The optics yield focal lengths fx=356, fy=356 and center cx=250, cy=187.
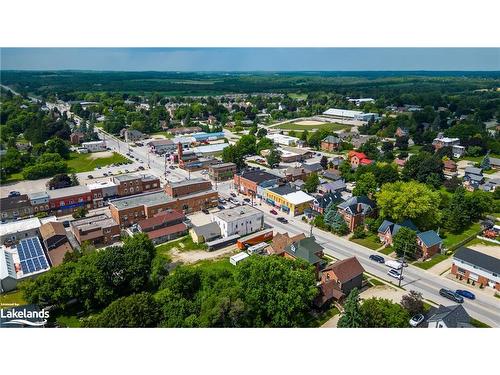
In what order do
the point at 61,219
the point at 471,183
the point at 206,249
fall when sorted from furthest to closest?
the point at 471,183 < the point at 61,219 < the point at 206,249

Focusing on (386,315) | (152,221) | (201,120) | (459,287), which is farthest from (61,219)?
(201,120)

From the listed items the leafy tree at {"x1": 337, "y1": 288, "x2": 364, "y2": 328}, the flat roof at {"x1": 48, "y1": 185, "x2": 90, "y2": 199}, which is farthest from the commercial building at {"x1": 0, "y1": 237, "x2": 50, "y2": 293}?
the leafy tree at {"x1": 337, "y1": 288, "x2": 364, "y2": 328}

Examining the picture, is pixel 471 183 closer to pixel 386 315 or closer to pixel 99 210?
pixel 386 315

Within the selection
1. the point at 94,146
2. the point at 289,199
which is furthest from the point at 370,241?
the point at 94,146

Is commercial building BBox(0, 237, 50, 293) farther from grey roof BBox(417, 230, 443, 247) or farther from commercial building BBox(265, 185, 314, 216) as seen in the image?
grey roof BBox(417, 230, 443, 247)

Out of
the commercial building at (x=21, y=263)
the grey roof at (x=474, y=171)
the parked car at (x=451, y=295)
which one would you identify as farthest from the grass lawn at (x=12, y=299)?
the grey roof at (x=474, y=171)

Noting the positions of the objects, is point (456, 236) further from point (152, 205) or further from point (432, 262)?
point (152, 205)
